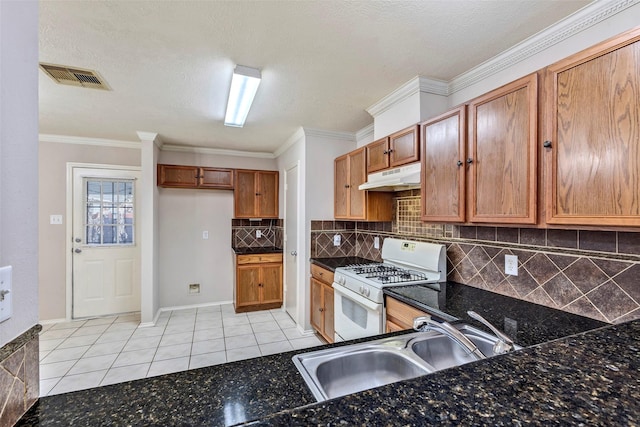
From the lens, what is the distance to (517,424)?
20.1 inches

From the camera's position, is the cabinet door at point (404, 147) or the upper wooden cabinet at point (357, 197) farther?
the upper wooden cabinet at point (357, 197)

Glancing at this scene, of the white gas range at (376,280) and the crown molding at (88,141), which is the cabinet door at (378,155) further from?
the crown molding at (88,141)

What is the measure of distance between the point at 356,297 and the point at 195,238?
307 cm

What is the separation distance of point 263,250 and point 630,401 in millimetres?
4108

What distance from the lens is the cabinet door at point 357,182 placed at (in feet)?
9.47

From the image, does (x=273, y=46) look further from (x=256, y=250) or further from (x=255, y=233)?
(x=255, y=233)

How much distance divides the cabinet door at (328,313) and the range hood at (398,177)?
3.67 ft

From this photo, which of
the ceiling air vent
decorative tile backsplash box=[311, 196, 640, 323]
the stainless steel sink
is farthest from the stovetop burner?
the ceiling air vent

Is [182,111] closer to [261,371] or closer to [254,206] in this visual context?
[254,206]

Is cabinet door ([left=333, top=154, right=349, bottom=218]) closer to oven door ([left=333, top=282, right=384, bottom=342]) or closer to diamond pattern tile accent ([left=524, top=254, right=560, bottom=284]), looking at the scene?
oven door ([left=333, top=282, right=384, bottom=342])

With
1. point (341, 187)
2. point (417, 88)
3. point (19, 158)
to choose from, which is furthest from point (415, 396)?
point (341, 187)

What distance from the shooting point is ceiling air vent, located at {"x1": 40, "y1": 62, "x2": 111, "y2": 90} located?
2.03 metres

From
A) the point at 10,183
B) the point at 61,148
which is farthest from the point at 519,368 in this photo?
the point at 61,148

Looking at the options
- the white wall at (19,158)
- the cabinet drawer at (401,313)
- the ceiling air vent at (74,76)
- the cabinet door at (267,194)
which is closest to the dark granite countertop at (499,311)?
the cabinet drawer at (401,313)
